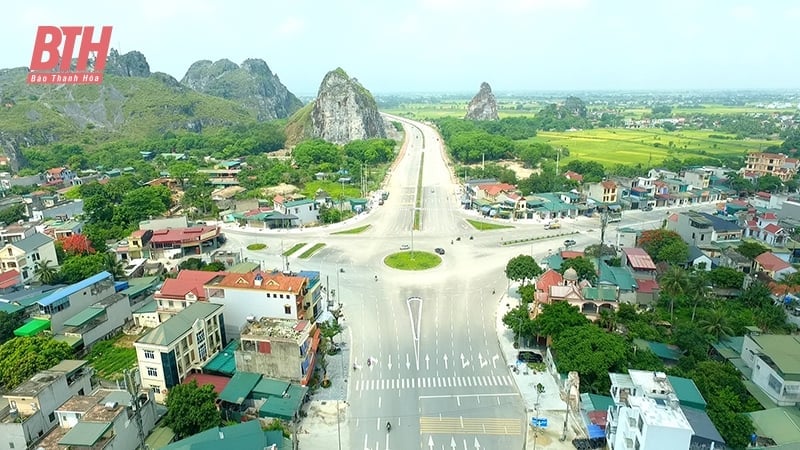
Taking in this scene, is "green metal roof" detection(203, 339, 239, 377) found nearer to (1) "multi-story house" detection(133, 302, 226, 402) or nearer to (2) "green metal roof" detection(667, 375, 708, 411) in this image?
(1) "multi-story house" detection(133, 302, 226, 402)

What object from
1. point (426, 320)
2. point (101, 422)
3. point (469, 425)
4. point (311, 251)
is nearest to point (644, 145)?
point (311, 251)

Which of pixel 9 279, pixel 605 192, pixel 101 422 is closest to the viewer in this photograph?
pixel 101 422

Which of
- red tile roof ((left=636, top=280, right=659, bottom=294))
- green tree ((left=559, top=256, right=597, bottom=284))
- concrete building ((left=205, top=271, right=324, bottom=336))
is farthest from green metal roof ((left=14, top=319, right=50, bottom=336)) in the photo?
red tile roof ((left=636, top=280, right=659, bottom=294))

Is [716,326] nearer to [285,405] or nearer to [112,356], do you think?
[285,405]

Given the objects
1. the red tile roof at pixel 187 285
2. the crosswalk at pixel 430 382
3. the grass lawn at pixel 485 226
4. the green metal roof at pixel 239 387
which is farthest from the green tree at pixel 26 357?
the grass lawn at pixel 485 226

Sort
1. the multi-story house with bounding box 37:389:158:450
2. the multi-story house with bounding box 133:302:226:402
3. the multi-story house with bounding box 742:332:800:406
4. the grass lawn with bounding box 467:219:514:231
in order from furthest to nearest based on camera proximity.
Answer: the grass lawn with bounding box 467:219:514:231
the multi-story house with bounding box 133:302:226:402
the multi-story house with bounding box 742:332:800:406
the multi-story house with bounding box 37:389:158:450

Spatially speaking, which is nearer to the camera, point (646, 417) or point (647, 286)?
point (646, 417)
